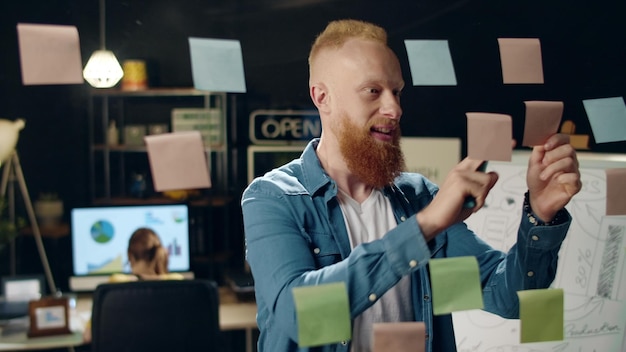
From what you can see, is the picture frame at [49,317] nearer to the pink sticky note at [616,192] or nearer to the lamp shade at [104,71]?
the lamp shade at [104,71]

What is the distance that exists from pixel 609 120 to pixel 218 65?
0.83 m

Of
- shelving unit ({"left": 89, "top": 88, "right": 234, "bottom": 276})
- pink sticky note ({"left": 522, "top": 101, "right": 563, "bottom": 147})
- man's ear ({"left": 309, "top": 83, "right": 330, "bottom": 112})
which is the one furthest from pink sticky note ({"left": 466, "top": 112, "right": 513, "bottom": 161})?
shelving unit ({"left": 89, "top": 88, "right": 234, "bottom": 276})

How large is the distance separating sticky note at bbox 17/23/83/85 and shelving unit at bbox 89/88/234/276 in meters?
Answer: 3.07

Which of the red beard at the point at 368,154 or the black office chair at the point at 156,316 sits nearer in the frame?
the red beard at the point at 368,154

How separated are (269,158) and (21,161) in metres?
2.03

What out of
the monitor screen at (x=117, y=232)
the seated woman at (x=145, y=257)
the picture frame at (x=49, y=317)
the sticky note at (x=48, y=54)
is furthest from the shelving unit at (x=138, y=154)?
the sticky note at (x=48, y=54)

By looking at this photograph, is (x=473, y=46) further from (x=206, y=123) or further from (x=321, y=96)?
(x=206, y=123)

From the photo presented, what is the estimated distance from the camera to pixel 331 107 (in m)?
1.23

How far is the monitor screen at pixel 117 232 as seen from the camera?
3.06 meters

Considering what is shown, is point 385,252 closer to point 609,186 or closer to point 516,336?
point 609,186

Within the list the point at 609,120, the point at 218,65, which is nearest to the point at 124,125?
the point at 218,65

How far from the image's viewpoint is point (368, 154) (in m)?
1.21

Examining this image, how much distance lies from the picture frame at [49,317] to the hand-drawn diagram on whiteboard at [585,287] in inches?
61.7

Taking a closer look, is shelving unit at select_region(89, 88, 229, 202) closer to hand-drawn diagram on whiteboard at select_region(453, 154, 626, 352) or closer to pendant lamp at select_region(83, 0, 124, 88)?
pendant lamp at select_region(83, 0, 124, 88)
